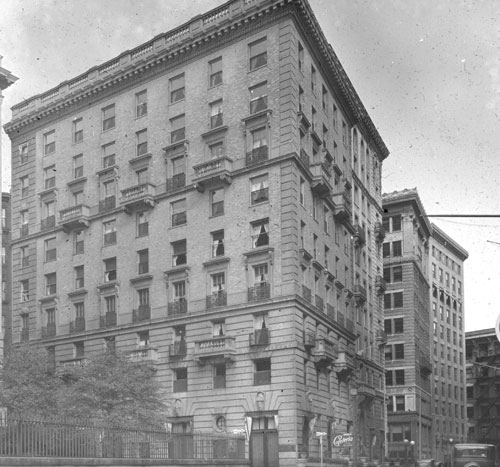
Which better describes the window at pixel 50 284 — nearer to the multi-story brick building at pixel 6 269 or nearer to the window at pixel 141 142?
the window at pixel 141 142

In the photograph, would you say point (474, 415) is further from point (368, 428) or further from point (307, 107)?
point (307, 107)

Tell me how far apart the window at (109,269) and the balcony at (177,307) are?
6.96m

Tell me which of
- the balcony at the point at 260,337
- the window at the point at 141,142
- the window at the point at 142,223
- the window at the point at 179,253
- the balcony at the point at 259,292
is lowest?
the balcony at the point at 260,337

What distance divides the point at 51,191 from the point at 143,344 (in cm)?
1645

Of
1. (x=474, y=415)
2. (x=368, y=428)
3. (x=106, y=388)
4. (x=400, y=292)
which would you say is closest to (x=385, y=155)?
(x=400, y=292)

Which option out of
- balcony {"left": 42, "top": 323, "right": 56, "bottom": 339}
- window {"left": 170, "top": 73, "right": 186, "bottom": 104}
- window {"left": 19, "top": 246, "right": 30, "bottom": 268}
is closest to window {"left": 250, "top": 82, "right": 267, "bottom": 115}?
window {"left": 170, "top": 73, "right": 186, "bottom": 104}

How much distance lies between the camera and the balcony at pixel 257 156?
55.2 m

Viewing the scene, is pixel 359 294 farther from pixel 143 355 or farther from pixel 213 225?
pixel 143 355

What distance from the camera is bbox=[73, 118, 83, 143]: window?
220 feet

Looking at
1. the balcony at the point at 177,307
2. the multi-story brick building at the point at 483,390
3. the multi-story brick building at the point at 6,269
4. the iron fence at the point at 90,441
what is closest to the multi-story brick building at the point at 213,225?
the balcony at the point at 177,307

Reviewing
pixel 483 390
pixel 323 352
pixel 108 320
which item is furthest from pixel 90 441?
pixel 483 390

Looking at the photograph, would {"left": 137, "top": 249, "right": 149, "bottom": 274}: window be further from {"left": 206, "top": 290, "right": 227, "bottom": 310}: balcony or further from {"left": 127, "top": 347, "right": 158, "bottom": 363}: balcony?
{"left": 206, "top": 290, "right": 227, "bottom": 310}: balcony

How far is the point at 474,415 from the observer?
428 ft

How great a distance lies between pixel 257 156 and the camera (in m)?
55.5
